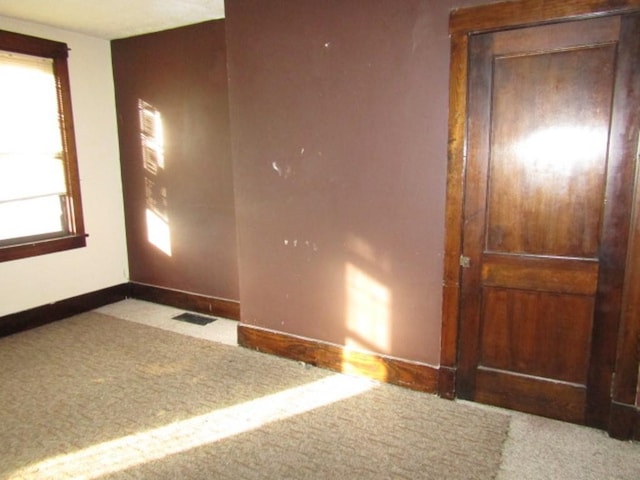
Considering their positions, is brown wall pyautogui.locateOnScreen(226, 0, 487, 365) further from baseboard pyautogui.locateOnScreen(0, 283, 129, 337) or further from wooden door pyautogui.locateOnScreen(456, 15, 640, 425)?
baseboard pyautogui.locateOnScreen(0, 283, 129, 337)

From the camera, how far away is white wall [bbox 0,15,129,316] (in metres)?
3.81

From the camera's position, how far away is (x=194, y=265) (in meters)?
4.24

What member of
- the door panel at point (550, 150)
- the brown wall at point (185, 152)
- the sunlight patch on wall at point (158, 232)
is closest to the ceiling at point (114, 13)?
the brown wall at point (185, 152)

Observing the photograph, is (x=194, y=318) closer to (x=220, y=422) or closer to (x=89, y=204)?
(x=89, y=204)

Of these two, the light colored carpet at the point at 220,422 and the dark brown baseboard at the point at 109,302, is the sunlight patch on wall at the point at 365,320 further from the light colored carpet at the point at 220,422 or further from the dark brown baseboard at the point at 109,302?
the dark brown baseboard at the point at 109,302

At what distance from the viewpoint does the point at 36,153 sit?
3.85 m

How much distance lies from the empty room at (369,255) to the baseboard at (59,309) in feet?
0.09

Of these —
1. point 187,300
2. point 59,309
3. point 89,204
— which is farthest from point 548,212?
point 59,309

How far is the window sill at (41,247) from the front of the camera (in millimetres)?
3675

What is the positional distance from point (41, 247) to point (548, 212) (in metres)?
4.00

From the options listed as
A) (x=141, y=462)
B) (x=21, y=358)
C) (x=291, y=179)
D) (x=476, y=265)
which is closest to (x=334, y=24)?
(x=291, y=179)

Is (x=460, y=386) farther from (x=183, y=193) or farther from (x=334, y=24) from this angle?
(x=183, y=193)

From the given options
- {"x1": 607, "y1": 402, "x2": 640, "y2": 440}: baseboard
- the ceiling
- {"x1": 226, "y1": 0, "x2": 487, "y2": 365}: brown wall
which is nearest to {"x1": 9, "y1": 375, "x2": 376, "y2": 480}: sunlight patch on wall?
{"x1": 226, "y1": 0, "x2": 487, "y2": 365}: brown wall

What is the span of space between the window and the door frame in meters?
3.44
